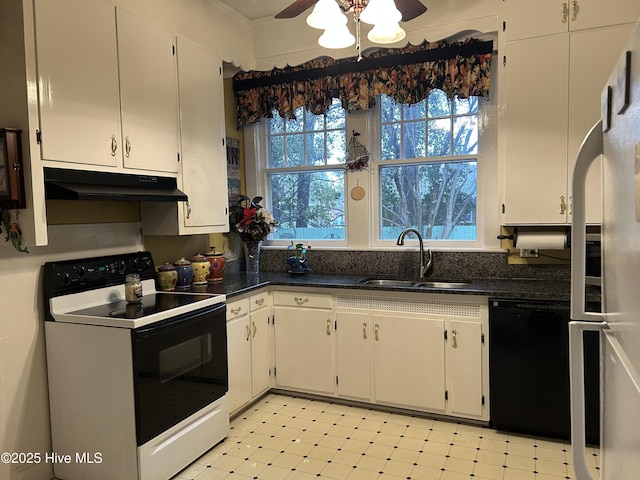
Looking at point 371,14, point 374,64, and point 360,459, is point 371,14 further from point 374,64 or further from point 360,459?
point 360,459

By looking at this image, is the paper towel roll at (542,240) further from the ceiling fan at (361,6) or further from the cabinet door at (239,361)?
the cabinet door at (239,361)

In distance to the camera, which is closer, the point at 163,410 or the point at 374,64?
the point at 163,410

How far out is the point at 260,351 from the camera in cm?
333

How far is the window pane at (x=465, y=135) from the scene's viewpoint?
3.43 metres

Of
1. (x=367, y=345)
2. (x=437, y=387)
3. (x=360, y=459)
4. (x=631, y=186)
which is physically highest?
(x=631, y=186)

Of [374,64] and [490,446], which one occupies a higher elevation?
[374,64]

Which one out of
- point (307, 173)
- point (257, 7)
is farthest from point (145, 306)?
point (257, 7)

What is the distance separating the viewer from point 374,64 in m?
3.48

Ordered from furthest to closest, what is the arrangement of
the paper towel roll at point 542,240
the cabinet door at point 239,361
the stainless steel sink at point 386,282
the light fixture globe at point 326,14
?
the stainless steel sink at point 386,282
the cabinet door at point 239,361
the paper towel roll at point 542,240
the light fixture globe at point 326,14

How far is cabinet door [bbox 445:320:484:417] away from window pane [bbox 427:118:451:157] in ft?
4.24

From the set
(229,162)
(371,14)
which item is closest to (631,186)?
(371,14)

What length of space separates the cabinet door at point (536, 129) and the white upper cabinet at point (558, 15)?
61mm

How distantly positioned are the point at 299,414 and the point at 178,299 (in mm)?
1158

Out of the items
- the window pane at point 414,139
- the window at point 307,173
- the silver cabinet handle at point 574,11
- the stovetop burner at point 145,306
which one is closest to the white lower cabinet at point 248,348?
the stovetop burner at point 145,306
